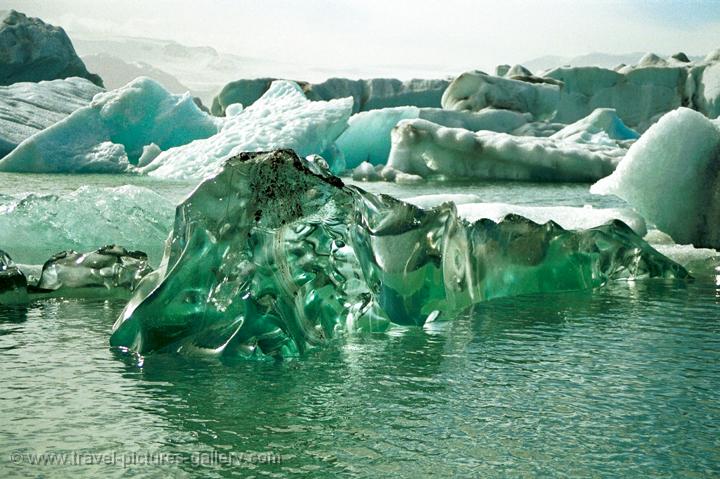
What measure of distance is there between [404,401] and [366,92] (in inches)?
1030

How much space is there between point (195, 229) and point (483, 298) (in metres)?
1.20

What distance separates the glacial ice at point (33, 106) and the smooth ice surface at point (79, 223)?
1195cm

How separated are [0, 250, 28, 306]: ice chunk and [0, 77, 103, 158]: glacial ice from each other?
13598 millimetres

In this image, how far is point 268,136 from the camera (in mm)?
12383

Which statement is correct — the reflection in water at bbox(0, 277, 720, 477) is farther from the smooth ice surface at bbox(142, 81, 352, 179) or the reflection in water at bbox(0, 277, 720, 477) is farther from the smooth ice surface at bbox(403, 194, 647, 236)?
the smooth ice surface at bbox(142, 81, 352, 179)

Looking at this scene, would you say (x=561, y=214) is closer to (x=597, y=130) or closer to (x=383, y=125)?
(x=383, y=125)

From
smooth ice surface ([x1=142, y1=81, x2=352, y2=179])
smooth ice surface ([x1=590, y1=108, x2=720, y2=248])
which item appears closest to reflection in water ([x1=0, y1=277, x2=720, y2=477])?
smooth ice surface ([x1=590, y1=108, x2=720, y2=248])

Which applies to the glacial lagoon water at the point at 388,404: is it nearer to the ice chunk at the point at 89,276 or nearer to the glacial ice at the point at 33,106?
the ice chunk at the point at 89,276

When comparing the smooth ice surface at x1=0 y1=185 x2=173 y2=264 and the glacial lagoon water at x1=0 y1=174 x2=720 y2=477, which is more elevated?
the smooth ice surface at x1=0 y1=185 x2=173 y2=264

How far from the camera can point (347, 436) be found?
157 cm

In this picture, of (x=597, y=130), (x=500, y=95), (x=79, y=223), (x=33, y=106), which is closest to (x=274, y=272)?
(x=79, y=223)

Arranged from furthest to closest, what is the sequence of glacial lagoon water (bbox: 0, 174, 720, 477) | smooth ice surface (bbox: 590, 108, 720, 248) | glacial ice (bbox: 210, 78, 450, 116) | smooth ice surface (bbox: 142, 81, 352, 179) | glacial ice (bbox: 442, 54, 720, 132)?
glacial ice (bbox: 210, 78, 450, 116)
glacial ice (bbox: 442, 54, 720, 132)
smooth ice surface (bbox: 142, 81, 352, 179)
smooth ice surface (bbox: 590, 108, 720, 248)
glacial lagoon water (bbox: 0, 174, 720, 477)

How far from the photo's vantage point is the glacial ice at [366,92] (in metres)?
26.3

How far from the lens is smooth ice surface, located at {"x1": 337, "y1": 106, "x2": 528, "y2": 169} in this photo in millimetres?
15484
